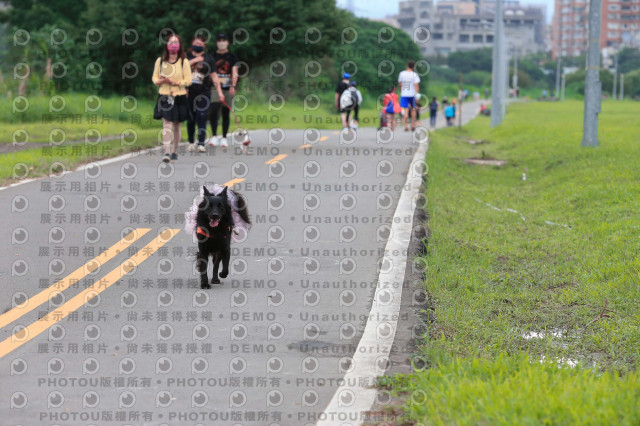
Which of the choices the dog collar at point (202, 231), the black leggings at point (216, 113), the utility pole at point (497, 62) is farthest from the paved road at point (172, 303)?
the utility pole at point (497, 62)

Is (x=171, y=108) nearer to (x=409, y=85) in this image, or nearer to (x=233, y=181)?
(x=233, y=181)

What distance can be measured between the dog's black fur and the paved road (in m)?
0.22

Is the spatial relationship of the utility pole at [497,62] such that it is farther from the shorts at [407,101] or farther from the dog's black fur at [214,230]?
the dog's black fur at [214,230]

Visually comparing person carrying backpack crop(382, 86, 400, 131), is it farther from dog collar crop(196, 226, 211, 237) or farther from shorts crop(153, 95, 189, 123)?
dog collar crop(196, 226, 211, 237)

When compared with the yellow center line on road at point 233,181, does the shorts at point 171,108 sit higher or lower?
higher

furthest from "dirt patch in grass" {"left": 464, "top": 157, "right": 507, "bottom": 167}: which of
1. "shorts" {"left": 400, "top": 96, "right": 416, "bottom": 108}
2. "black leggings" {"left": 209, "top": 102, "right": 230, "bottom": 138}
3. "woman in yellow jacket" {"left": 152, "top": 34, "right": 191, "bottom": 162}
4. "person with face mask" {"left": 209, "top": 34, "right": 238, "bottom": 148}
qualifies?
"woman in yellow jacket" {"left": 152, "top": 34, "right": 191, "bottom": 162}

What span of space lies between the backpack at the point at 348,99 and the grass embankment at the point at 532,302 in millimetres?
7304

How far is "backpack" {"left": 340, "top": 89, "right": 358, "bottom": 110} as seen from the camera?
25.1 metres

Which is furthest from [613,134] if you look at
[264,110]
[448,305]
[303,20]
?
[448,305]

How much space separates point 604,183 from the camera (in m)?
15.8

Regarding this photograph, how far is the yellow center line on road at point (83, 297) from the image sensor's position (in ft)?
21.0

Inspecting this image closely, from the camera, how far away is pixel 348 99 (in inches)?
989

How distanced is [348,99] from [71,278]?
Result: 1750 cm

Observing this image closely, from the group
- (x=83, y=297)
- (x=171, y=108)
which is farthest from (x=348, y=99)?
(x=83, y=297)
